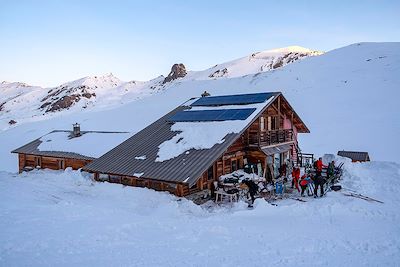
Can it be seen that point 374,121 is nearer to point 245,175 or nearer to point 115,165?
point 245,175

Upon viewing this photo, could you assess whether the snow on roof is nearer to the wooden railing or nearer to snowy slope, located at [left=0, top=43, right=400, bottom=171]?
the wooden railing

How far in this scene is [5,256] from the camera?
9328 millimetres

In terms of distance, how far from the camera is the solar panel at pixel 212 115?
21578 mm

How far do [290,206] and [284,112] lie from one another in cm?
1230

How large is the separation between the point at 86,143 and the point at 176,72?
4287 inches

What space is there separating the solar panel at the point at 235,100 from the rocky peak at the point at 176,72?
107 m

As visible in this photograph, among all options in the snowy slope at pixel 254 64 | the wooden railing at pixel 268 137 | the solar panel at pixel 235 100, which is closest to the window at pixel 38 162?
the solar panel at pixel 235 100

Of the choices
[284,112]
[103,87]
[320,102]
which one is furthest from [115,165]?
[103,87]

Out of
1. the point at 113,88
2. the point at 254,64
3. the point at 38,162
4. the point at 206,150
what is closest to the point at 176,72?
the point at 113,88

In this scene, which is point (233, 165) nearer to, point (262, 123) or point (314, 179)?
point (262, 123)

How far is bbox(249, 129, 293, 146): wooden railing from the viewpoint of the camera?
21931 millimetres

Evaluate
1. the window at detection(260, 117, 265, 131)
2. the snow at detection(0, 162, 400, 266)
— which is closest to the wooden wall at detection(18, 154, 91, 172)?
the snow at detection(0, 162, 400, 266)

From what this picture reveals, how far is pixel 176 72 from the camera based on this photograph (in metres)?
134

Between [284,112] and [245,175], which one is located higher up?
[284,112]
